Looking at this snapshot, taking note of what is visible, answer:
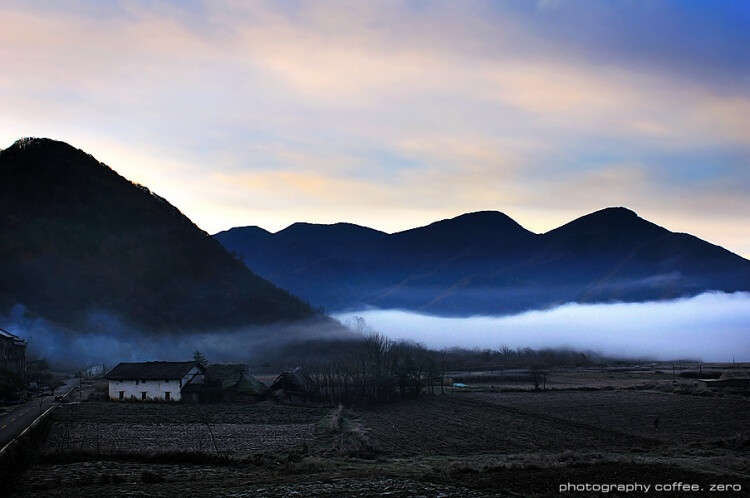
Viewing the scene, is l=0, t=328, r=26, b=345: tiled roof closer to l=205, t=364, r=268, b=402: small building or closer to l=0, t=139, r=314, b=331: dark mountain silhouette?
l=205, t=364, r=268, b=402: small building

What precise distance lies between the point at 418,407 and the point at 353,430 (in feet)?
70.1

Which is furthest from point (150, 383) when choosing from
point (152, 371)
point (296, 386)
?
point (296, 386)

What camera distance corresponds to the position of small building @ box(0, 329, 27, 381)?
264 feet

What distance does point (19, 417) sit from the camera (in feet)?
157

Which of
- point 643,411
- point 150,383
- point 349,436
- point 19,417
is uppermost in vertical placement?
point 150,383

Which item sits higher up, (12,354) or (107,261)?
(107,261)

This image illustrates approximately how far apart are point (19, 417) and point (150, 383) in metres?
24.0

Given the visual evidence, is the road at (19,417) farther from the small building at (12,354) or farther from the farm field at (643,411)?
the farm field at (643,411)

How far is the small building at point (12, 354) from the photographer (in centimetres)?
8044

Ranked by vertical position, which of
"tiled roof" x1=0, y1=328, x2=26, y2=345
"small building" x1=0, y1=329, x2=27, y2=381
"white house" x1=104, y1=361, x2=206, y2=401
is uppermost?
"tiled roof" x1=0, y1=328, x2=26, y2=345

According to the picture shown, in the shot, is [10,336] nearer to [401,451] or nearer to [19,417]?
[19,417]

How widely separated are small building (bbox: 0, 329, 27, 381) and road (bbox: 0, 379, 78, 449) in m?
16.6

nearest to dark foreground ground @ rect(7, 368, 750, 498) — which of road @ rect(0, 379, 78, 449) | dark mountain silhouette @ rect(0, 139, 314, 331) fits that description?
road @ rect(0, 379, 78, 449)

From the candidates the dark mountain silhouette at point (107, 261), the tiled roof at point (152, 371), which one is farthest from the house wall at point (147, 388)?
the dark mountain silhouette at point (107, 261)
